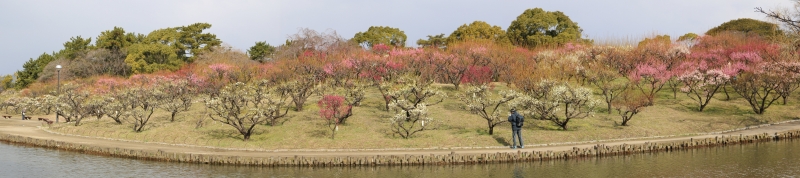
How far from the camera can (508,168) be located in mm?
30922

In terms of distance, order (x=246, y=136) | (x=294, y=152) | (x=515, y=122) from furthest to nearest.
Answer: (x=246, y=136) < (x=294, y=152) < (x=515, y=122)

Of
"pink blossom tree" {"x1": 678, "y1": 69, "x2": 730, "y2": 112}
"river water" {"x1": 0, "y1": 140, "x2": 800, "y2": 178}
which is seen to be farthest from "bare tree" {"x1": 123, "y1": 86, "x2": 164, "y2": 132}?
"pink blossom tree" {"x1": 678, "y1": 69, "x2": 730, "y2": 112}

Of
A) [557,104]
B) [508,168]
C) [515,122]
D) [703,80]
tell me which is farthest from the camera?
[703,80]

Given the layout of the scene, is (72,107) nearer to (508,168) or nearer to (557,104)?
(508,168)

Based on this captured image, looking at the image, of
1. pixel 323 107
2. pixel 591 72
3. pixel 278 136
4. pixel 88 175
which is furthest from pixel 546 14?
pixel 88 175

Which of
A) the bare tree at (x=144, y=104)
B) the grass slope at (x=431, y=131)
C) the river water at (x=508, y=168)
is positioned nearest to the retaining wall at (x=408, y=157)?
the river water at (x=508, y=168)

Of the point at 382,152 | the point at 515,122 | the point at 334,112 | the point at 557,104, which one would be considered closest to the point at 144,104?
the point at 334,112

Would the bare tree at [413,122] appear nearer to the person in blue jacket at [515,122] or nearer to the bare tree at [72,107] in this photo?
the person in blue jacket at [515,122]

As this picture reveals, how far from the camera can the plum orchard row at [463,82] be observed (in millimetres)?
42719

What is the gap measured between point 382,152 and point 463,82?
23.2 meters

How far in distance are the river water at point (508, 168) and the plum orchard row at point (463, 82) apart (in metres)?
6.59

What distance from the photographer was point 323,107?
152 feet

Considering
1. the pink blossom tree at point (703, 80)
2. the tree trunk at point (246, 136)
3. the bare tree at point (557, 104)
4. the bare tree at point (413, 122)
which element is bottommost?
the tree trunk at point (246, 136)

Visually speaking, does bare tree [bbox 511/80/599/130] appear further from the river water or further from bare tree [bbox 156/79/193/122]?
bare tree [bbox 156/79/193/122]
